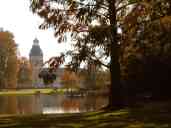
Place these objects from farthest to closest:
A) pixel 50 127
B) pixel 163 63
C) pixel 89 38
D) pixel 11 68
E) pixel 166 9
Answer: pixel 11 68
pixel 163 63
pixel 166 9
pixel 89 38
pixel 50 127

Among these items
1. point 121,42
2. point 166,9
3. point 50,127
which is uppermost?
point 166,9

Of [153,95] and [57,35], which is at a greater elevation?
[57,35]

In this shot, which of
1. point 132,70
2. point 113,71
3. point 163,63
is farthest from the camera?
point 132,70

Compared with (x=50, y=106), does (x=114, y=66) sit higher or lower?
higher

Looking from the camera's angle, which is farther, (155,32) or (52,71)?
(155,32)

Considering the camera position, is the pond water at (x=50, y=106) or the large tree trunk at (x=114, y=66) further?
the pond water at (x=50, y=106)

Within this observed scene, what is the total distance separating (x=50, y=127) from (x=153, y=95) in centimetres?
1625

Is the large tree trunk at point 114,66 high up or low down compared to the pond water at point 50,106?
up

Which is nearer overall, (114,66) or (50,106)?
(114,66)

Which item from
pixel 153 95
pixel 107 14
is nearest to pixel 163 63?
pixel 153 95

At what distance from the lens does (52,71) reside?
22672mm

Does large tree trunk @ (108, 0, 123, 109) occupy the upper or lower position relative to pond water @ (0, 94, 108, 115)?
upper

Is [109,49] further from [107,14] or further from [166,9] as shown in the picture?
[166,9]

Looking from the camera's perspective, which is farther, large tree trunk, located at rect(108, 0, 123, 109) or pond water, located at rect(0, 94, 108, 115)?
pond water, located at rect(0, 94, 108, 115)
